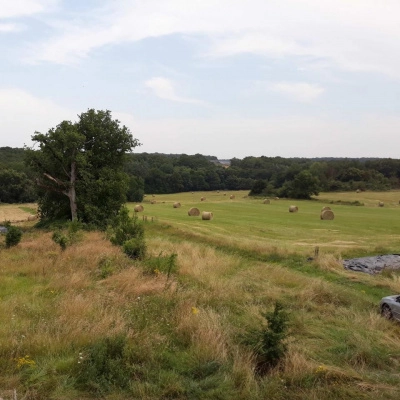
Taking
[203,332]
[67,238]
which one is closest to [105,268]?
[203,332]

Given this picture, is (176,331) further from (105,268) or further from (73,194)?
(73,194)

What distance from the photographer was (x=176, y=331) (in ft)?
26.7

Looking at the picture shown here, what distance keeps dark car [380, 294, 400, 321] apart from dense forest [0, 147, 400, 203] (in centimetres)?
4768

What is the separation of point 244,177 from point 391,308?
124 metres

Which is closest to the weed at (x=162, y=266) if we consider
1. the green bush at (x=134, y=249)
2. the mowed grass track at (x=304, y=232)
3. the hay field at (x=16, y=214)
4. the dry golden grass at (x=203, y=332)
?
the green bush at (x=134, y=249)

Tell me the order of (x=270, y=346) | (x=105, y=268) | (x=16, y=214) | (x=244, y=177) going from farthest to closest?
(x=244, y=177), (x=16, y=214), (x=105, y=268), (x=270, y=346)

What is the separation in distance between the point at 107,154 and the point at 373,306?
25.8m

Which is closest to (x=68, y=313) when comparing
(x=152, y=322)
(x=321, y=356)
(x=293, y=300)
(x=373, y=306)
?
(x=152, y=322)

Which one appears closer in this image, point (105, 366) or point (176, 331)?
point (105, 366)

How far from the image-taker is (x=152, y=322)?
847 cm

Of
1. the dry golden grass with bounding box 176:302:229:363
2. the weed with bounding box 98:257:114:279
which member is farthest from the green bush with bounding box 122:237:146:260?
the dry golden grass with bounding box 176:302:229:363

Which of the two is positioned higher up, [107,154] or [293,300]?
[107,154]

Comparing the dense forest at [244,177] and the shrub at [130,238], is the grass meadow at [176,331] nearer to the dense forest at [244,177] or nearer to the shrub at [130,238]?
the shrub at [130,238]

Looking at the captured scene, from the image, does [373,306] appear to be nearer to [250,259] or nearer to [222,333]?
[222,333]
